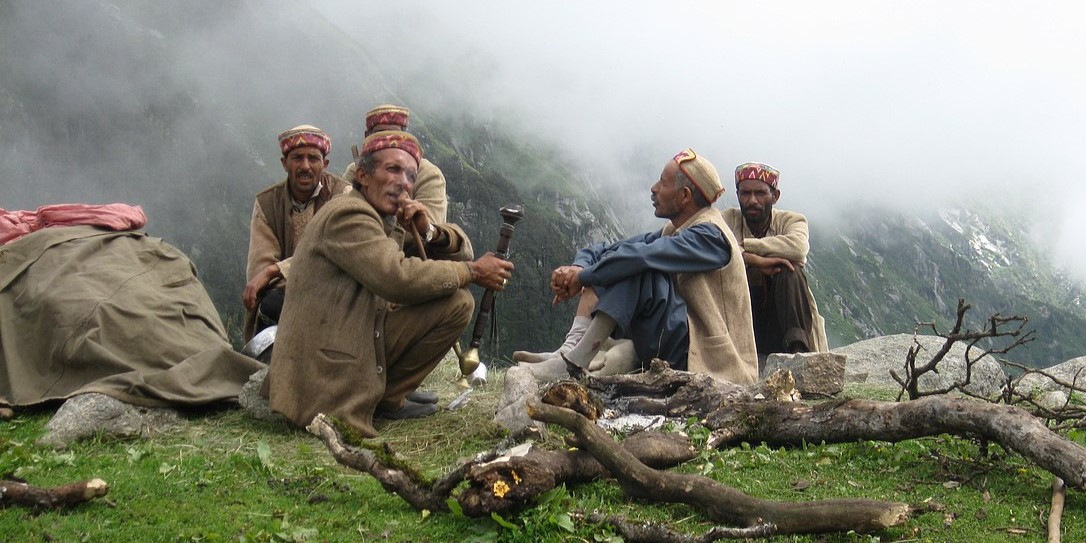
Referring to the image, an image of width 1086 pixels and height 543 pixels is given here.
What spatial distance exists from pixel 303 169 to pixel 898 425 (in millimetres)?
5409

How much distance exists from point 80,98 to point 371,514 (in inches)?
3295

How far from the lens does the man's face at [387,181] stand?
602cm

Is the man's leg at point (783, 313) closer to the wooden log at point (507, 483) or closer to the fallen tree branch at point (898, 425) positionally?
the fallen tree branch at point (898, 425)

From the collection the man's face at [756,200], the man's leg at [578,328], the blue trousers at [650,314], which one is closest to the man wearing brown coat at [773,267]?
the man's face at [756,200]

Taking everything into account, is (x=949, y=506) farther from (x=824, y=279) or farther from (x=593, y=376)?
(x=824, y=279)

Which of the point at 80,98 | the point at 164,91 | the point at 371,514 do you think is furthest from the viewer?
the point at 164,91

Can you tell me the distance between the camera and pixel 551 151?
5177 inches

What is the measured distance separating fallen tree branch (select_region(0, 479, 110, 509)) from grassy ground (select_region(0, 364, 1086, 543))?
0.17 ft

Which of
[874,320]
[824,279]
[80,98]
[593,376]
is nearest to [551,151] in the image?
[824,279]

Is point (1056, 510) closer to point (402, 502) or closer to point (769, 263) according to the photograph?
point (402, 502)

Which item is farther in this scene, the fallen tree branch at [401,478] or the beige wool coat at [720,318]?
the beige wool coat at [720,318]

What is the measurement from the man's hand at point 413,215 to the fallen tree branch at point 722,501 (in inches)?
Answer: 85.3

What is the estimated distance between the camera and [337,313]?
5824 millimetres

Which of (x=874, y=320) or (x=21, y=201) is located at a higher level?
(x=21, y=201)
